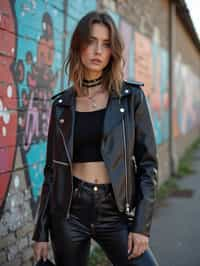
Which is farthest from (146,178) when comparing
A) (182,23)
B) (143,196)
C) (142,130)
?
(182,23)

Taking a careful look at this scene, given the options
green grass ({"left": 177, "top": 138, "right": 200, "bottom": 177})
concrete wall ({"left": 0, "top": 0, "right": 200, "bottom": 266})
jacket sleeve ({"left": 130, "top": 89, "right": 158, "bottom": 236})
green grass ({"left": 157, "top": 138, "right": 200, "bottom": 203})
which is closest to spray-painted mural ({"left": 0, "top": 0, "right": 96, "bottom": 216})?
concrete wall ({"left": 0, "top": 0, "right": 200, "bottom": 266})

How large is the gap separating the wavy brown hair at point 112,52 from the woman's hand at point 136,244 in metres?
0.73

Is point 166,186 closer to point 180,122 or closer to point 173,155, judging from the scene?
point 173,155

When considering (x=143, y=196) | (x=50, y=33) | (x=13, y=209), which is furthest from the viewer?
(x=50, y=33)

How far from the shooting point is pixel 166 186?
27.0ft

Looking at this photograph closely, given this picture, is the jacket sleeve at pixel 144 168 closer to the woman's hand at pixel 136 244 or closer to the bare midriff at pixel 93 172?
the woman's hand at pixel 136 244

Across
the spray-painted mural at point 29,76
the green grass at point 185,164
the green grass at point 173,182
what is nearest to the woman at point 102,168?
the spray-painted mural at point 29,76

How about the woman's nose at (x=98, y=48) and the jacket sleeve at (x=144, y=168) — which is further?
the woman's nose at (x=98, y=48)

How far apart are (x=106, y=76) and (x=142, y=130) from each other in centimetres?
40

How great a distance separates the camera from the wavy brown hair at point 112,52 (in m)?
2.12

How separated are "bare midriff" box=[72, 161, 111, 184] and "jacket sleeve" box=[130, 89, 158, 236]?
177 millimetres

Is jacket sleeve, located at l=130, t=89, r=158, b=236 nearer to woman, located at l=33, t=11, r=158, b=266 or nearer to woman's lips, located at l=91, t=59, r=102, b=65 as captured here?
woman, located at l=33, t=11, r=158, b=266

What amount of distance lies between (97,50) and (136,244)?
3.31 ft

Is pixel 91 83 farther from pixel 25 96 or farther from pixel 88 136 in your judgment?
pixel 25 96
